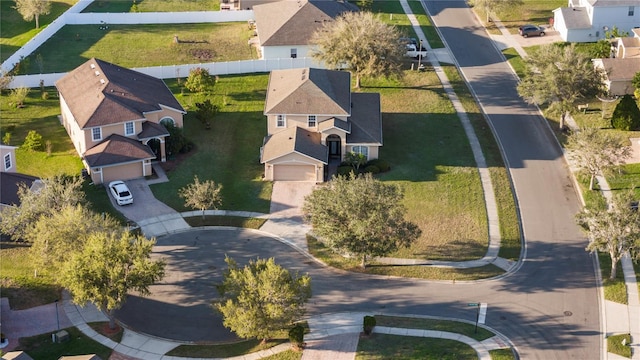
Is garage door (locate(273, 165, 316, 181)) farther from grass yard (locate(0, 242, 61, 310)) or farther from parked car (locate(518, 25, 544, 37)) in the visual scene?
parked car (locate(518, 25, 544, 37))

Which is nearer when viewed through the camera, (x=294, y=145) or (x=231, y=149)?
(x=294, y=145)

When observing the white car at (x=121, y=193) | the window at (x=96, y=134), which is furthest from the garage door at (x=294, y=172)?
the window at (x=96, y=134)

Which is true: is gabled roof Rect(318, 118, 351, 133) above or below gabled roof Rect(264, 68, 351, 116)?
below

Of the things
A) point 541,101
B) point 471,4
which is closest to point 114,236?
point 541,101

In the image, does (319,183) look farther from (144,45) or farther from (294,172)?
(144,45)

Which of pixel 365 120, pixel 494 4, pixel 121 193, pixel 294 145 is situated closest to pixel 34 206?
pixel 121 193

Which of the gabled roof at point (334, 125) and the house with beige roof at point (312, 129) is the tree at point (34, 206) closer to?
the house with beige roof at point (312, 129)

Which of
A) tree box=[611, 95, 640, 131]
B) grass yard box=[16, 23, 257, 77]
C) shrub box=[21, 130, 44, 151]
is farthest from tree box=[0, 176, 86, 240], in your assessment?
tree box=[611, 95, 640, 131]
